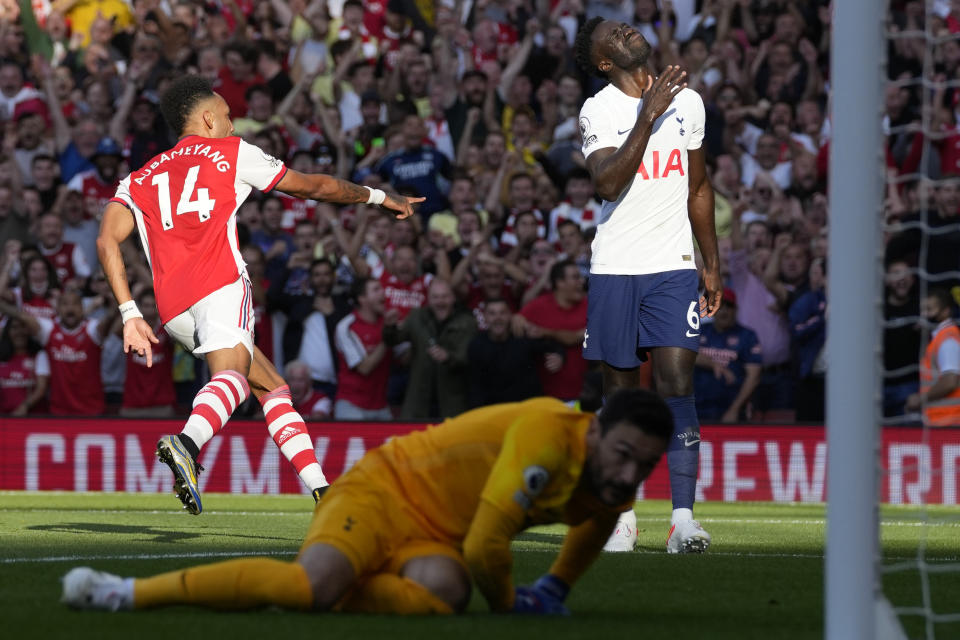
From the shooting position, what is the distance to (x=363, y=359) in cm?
1354

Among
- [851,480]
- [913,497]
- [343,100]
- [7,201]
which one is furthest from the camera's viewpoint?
[343,100]

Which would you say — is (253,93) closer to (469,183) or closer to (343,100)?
(343,100)

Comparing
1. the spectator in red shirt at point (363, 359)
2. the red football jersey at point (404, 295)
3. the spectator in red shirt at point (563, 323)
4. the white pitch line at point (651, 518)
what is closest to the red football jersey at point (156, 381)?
the spectator in red shirt at point (363, 359)

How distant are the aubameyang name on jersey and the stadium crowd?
518cm

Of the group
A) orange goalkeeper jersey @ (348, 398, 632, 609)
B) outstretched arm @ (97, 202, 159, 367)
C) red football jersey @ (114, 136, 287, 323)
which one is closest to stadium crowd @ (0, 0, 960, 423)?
red football jersey @ (114, 136, 287, 323)

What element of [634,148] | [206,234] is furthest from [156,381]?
[634,148]

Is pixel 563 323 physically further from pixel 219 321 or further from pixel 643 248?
pixel 219 321

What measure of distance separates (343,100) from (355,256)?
290cm

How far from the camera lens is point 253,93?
15.6 metres

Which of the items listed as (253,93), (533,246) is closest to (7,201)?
(253,93)

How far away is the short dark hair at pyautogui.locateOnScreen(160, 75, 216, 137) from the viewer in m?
8.13

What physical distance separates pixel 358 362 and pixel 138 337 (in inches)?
237

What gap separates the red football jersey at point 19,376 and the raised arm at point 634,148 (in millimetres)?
8147

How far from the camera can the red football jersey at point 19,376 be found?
1414 cm
